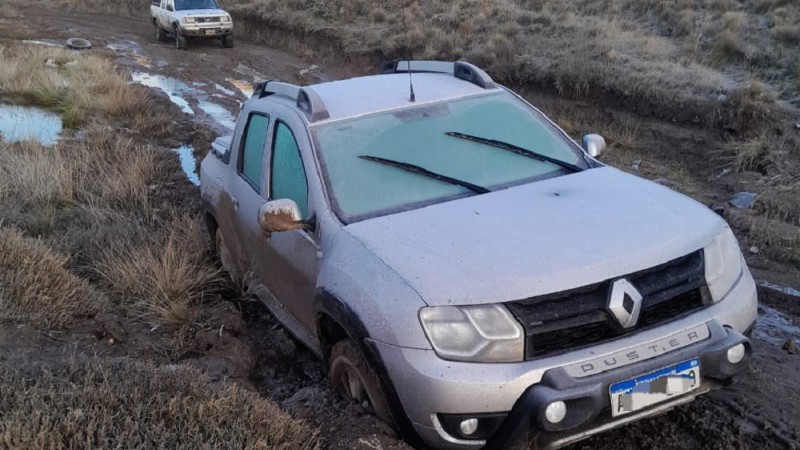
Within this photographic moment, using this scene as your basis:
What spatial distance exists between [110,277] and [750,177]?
6748 mm

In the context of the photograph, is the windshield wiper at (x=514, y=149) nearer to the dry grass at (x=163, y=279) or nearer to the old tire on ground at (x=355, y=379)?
the old tire on ground at (x=355, y=379)

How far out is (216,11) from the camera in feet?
77.9

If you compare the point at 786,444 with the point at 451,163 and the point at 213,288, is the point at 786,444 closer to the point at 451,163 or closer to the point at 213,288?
the point at 451,163

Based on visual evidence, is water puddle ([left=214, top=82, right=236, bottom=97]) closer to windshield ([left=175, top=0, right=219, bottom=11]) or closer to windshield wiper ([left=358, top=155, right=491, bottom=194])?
windshield ([left=175, top=0, right=219, bottom=11])

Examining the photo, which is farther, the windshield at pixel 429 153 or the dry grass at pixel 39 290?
the dry grass at pixel 39 290

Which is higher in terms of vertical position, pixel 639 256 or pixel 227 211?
pixel 639 256

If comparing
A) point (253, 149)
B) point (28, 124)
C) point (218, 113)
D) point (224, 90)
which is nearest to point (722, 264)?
point (253, 149)

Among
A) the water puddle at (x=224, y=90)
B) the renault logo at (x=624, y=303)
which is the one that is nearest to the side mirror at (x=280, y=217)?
the renault logo at (x=624, y=303)

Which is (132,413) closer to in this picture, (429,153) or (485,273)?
(485,273)

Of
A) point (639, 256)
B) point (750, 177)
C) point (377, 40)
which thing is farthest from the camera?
point (377, 40)

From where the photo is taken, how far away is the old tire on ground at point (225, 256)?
5.84 metres

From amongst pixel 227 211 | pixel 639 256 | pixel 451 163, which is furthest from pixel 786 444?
pixel 227 211

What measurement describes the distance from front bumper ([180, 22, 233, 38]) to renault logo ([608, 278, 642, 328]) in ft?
70.9

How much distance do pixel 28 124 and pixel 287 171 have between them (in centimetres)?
1006
